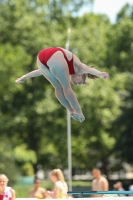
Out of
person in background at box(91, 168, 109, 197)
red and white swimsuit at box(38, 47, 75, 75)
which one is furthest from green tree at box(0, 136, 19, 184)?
red and white swimsuit at box(38, 47, 75, 75)

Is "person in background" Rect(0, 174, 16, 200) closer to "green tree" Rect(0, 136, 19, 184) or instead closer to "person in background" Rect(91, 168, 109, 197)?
"person in background" Rect(91, 168, 109, 197)

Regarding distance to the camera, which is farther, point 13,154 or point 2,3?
point 2,3

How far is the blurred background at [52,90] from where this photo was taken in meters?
36.6

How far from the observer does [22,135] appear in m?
39.5

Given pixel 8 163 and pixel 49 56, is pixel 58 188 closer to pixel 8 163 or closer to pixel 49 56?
pixel 49 56

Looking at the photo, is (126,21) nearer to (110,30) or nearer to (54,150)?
(110,30)

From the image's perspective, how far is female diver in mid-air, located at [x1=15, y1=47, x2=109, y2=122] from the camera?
340 inches

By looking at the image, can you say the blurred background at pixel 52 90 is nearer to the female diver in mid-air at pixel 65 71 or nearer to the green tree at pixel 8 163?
the green tree at pixel 8 163

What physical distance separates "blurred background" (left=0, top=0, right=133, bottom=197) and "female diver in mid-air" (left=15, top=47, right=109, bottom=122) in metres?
26.2

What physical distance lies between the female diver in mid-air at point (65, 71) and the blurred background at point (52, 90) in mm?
26199

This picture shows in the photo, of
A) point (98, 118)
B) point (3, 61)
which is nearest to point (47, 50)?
point (3, 61)

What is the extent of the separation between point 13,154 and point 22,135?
3.95 metres

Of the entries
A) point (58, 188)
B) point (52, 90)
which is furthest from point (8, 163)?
point (58, 188)

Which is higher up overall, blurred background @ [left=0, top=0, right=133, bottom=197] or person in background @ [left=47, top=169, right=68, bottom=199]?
blurred background @ [left=0, top=0, right=133, bottom=197]
